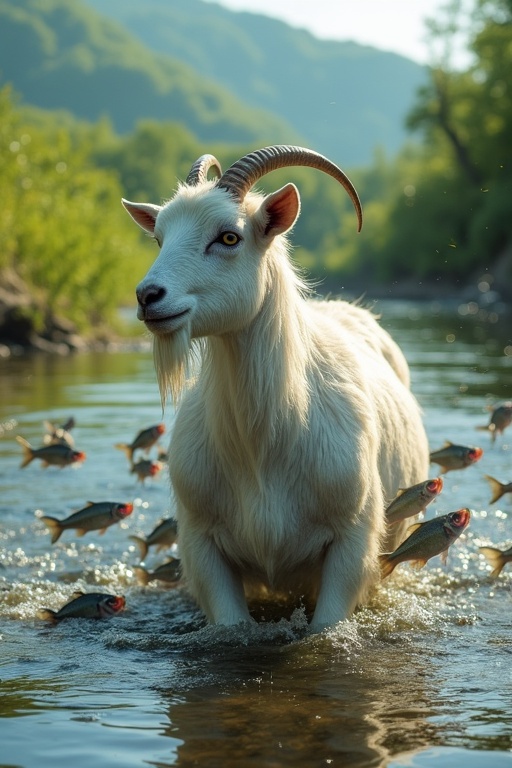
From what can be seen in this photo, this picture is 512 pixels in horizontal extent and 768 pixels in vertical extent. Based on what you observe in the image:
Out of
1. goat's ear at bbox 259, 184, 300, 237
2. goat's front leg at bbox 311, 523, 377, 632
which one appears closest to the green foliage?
goat's front leg at bbox 311, 523, 377, 632

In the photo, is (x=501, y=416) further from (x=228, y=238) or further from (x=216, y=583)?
(x=228, y=238)

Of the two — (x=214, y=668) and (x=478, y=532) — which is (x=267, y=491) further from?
(x=478, y=532)

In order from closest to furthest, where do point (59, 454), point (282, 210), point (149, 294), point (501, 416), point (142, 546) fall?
point (149, 294) < point (282, 210) < point (142, 546) < point (59, 454) < point (501, 416)

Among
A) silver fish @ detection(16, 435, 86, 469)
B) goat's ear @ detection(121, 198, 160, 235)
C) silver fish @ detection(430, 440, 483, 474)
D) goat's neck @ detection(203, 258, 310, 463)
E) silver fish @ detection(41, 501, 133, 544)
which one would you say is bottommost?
silver fish @ detection(41, 501, 133, 544)

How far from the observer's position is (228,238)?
5234 millimetres

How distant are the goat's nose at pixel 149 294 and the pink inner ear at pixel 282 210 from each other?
74cm

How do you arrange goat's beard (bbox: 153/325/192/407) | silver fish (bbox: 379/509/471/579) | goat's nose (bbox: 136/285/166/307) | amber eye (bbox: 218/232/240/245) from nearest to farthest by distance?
goat's nose (bbox: 136/285/166/307) → goat's beard (bbox: 153/325/192/407) → amber eye (bbox: 218/232/240/245) → silver fish (bbox: 379/509/471/579)

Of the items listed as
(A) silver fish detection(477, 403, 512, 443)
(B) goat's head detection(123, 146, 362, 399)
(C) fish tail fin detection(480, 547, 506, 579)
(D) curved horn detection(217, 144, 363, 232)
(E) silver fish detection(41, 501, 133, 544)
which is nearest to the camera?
(B) goat's head detection(123, 146, 362, 399)

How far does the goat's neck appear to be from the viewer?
5.50 meters

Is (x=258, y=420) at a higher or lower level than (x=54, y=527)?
higher

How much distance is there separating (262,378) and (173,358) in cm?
55

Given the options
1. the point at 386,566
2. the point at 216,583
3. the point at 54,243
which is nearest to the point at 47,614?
the point at 216,583

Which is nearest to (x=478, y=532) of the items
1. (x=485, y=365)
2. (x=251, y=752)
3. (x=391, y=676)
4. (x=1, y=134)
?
(x=391, y=676)

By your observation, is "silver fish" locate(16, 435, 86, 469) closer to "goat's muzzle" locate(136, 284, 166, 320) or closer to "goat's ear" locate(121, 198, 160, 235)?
"goat's ear" locate(121, 198, 160, 235)
